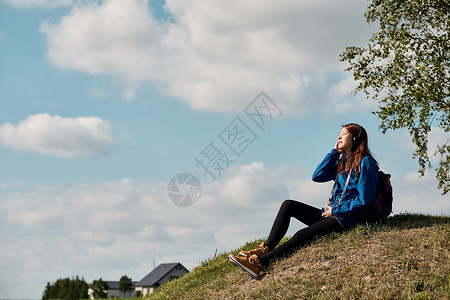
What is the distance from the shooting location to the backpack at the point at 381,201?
8956mm

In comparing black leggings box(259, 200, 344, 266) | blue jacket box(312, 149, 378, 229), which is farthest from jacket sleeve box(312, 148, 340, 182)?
black leggings box(259, 200, 344, 266)

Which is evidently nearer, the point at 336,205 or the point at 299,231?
the point at 336,205

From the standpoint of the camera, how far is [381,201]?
8.99 metres

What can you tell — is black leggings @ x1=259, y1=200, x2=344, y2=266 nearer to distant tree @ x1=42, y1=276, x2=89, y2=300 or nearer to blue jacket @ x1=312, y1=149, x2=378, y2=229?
blue jacket @ x1=312, y1=149, x2=378, y2=229

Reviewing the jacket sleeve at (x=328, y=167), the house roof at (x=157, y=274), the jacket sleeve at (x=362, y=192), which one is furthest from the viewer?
the house roof at (x=157, y=274)

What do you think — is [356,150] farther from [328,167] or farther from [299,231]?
[299,231]

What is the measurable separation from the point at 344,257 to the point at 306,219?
1.02 meters

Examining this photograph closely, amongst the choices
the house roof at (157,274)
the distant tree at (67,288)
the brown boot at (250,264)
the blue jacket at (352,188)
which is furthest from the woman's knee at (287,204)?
the distant tree at (67,288)

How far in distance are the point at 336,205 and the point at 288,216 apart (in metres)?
0.89

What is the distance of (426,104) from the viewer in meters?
16.8

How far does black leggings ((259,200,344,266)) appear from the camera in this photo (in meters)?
8.79

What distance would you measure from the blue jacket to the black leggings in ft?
0.84

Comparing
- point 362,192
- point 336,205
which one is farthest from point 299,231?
point 362,192

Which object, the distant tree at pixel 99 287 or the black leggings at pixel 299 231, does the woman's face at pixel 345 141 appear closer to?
the black leggings at pixel 299 231
